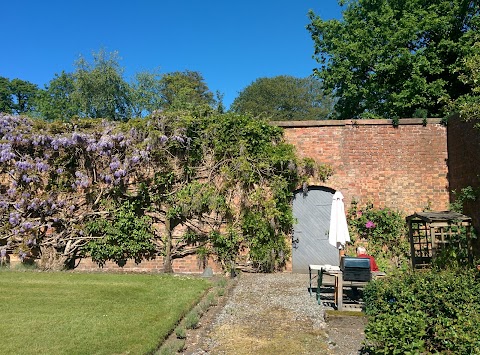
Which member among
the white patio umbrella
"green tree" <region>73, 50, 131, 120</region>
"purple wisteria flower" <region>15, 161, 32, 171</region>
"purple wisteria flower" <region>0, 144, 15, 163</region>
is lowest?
the white patio umbrella

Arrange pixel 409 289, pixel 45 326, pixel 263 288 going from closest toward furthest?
pixel 409 289 < pixel 45 326 < pixel 263 288

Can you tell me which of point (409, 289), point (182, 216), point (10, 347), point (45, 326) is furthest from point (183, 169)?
point (409, 289)

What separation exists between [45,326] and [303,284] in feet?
17.3

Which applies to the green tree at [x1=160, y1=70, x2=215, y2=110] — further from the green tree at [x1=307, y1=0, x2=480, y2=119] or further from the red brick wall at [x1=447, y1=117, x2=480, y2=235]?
the red brick wall at [x1=447, y1=117, x2=480, y2=235]

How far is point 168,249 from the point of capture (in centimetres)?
1062

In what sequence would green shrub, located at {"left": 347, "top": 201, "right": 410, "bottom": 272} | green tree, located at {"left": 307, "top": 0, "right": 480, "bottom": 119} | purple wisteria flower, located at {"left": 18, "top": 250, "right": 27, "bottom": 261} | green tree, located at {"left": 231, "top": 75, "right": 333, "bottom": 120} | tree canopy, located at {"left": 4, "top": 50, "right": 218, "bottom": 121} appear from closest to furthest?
green shrub, located at {"left": 347, "top": 201, "right": 410, "bottom": 272}
purple wisteria flower, located at {"left": 18, "top": 250, "right": 27, "bottom": 261}
green tree, located at {"left": 307, "top": 0, "right": 480, "bottom": 119}
tree canopy, located at {"left": 4, "top": 50, "right": 218, "bottom": 121}
green tree, located at {"left": 231, "top": 75, "right": 333, "bottom": 120}

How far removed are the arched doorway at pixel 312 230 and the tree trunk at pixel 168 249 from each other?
→ 10.5ft

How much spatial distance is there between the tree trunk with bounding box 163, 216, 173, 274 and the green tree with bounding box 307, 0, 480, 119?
930 cm

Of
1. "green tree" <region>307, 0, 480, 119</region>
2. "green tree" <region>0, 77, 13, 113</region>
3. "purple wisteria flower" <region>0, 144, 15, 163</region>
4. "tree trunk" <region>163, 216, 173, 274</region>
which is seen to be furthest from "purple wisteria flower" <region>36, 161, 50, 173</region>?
"green tree" <region>0, 77, 13, 113</region>

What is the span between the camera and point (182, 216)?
10.7 meters

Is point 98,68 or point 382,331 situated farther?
point 98,68

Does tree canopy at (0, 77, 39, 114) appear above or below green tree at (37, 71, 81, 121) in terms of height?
above

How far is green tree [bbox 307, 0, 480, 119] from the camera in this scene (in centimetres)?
1502

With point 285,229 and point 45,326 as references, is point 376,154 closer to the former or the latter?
point 285,229
